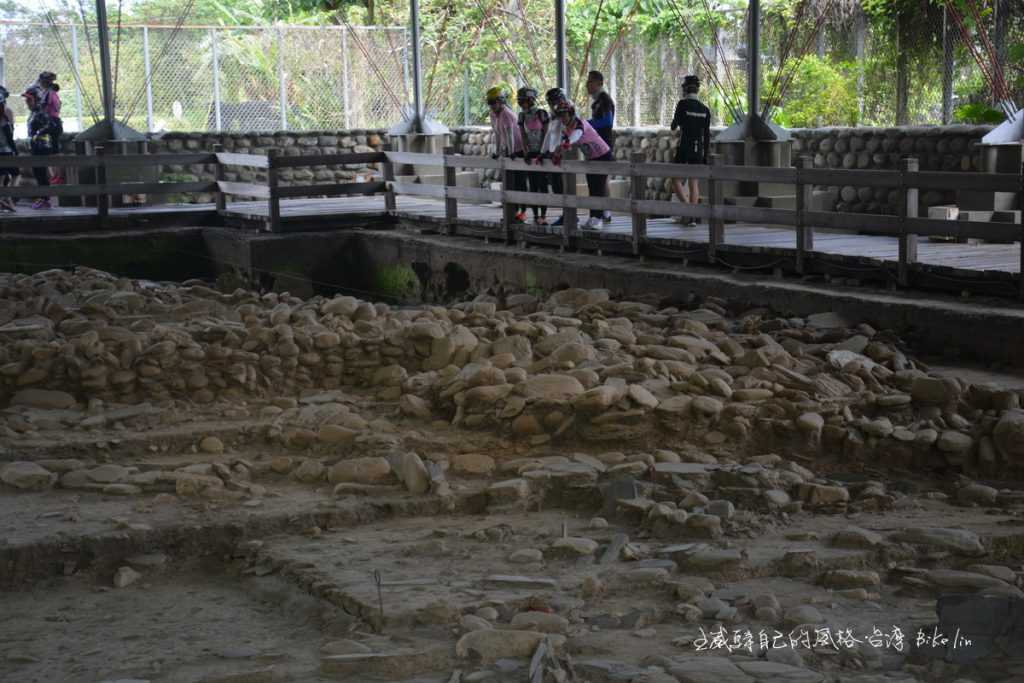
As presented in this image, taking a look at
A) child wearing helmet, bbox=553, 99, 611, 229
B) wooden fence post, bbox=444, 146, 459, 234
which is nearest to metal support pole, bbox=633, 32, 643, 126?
wooden fence post, bbox=444, 146, 459, 234

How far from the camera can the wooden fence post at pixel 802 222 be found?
1043 cm

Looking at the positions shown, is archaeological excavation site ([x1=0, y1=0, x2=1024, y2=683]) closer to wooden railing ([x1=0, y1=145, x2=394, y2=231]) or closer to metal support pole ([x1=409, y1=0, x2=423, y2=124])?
wooden railing ([x1=0, y1=145, x2=394, y2=231])

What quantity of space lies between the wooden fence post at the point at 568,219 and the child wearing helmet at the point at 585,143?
22 cm

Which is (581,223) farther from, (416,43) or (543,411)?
(543,411)

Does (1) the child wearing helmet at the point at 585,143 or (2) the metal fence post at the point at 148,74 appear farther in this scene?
(2) the metal fence post at the point at 148,74

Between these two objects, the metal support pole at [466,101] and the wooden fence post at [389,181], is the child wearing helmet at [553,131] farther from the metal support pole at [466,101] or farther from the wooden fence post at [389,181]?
the metal support pole at [466,101]

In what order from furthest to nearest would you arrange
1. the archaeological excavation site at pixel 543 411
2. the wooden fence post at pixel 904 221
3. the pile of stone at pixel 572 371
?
the wooden fence post at pixel 904 221 → the pile of stone at pixel 572 371 → the archaeological excavation site at pixel 543 411

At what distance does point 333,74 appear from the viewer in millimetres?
23281

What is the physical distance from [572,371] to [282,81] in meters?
15.1

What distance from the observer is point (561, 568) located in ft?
18.6

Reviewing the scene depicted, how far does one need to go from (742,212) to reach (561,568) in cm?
602

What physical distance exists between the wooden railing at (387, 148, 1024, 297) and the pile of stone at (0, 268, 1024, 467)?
33.5 inches

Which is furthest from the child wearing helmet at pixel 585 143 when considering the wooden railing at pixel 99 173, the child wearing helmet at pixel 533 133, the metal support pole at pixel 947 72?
the wooden railing at pixel 99 173

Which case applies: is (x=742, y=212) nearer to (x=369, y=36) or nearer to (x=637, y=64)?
(x=637, y=64)
